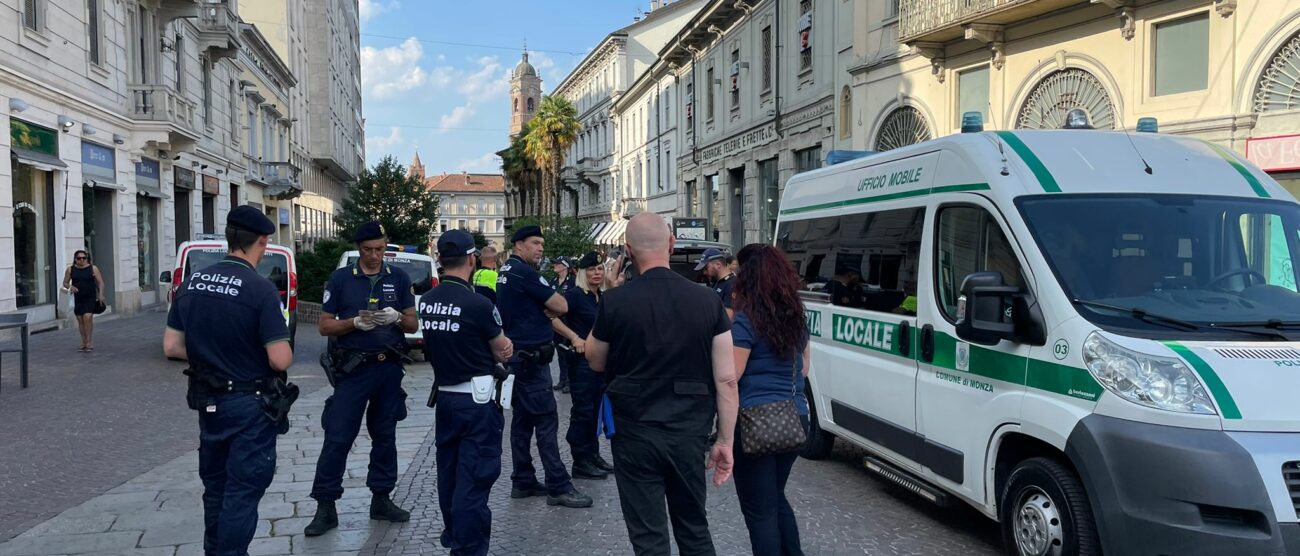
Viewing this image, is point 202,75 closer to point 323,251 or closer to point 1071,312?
Result: point 323,251

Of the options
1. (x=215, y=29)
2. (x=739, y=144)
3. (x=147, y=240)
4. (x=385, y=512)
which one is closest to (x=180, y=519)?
(x=385, y=512)

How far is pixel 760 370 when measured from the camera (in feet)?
13.6

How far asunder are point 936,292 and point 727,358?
224 cm

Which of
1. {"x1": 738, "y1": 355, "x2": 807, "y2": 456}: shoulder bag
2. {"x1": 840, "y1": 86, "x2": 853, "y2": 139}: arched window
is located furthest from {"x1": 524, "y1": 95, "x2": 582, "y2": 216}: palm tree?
{"x1": 738, "y1": 355, "x2": 807, "y2": 456}: shoulder bag

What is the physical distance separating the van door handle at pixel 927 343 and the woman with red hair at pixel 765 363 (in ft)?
5.02

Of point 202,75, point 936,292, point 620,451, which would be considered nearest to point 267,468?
point 620,451

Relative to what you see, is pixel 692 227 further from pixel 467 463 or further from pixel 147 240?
pixel 467 463

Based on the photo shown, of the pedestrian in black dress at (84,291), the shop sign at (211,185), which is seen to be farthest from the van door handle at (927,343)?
the shop sign at (211,185)

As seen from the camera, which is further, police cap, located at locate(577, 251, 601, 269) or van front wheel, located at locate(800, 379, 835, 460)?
police cap, located at locate(577, 251, 601, 269)

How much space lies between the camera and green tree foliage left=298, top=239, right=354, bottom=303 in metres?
22.1

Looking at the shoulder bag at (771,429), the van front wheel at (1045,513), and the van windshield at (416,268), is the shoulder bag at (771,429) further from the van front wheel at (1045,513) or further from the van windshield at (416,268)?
the van windshield at (416,268)

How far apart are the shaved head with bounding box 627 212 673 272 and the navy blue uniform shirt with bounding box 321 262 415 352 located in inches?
94.2

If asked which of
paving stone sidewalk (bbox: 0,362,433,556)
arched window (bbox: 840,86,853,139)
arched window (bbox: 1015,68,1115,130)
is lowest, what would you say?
paving stone sidewalk (bbox: 0,362,433,556)

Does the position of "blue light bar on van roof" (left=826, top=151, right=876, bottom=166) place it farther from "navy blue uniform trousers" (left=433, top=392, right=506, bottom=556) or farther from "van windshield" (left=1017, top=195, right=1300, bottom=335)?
"navy blue uniform trousers" (left=433, top=392, right=506, bottom=556)
